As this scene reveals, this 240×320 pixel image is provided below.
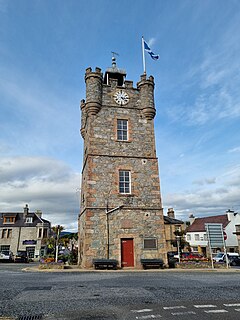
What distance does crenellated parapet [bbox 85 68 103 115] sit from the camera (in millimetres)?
19616

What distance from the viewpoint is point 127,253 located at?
17.2 meters

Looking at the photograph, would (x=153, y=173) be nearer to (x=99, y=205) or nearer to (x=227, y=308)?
(x=99, y=205)

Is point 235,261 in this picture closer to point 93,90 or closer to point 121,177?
point 121,177

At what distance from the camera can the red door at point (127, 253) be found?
17.1 meters

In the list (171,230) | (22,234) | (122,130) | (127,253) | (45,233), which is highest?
(122,130)

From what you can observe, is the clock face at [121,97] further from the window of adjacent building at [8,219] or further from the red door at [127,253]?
the window of adjacent building at [8,219]

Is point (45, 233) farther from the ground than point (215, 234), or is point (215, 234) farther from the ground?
point (45, 233)

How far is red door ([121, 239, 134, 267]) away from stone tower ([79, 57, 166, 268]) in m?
0.06

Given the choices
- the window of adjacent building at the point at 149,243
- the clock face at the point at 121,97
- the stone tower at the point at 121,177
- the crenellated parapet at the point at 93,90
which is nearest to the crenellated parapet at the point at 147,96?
the stone tower at the point at 121,177

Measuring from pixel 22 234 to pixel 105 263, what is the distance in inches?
1161

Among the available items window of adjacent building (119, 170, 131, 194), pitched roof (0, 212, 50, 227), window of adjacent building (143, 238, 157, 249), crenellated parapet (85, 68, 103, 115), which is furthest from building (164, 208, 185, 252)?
crenellated parapet (85, 68, 103, 115)

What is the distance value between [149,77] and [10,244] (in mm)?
33960

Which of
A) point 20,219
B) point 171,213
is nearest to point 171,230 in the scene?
point 171,213

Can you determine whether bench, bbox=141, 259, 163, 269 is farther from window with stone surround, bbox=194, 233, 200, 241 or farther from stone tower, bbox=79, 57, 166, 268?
window with stone surround, bbox=194, 233, 200, 241
